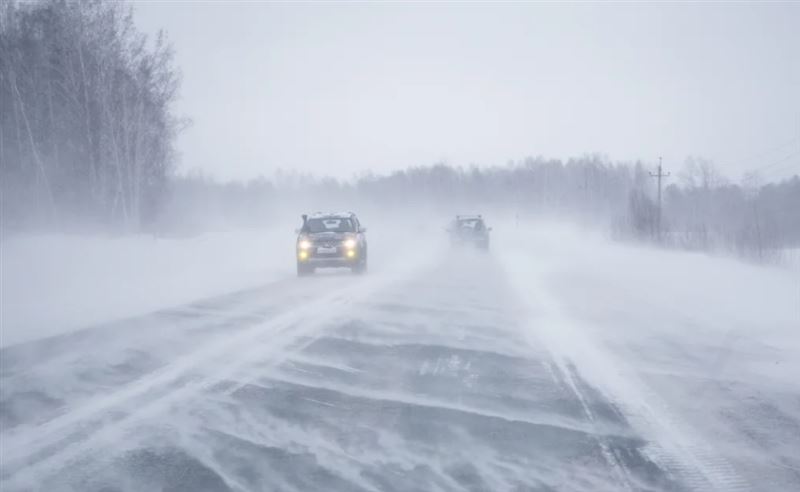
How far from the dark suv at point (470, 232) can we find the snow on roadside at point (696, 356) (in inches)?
736

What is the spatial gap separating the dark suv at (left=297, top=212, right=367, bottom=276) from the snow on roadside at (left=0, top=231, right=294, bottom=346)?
1475 mm

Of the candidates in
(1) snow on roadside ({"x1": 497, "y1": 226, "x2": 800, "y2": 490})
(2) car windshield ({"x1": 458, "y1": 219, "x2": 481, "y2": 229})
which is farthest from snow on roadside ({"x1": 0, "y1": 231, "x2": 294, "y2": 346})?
(2) car windshield ({"x1": 458, "y1": 219, "x2": 481, "y2": 229})

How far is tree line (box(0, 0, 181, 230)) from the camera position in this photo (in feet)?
119

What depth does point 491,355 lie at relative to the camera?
33.3 ft

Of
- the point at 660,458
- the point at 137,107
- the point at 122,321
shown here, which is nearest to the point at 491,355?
the point at 660,458

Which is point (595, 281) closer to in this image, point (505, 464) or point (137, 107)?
point (505, 464)

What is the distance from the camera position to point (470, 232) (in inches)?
1674

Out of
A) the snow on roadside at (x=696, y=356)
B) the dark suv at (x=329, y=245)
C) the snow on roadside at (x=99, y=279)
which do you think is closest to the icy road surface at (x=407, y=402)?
the snow on roadside at (x=696, y=356)

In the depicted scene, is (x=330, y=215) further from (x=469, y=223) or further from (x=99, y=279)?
(x=469, y=223)

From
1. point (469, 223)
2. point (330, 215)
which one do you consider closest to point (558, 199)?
point (469, 223)

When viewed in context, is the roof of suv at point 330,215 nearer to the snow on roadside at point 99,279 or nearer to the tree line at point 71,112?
the snow on roadside at point 99,279

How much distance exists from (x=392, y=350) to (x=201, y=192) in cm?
11758

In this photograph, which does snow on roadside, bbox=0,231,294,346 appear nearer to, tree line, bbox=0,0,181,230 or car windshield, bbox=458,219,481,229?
tree line, bbox=0,0,181,230

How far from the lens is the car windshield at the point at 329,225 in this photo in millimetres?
25141
